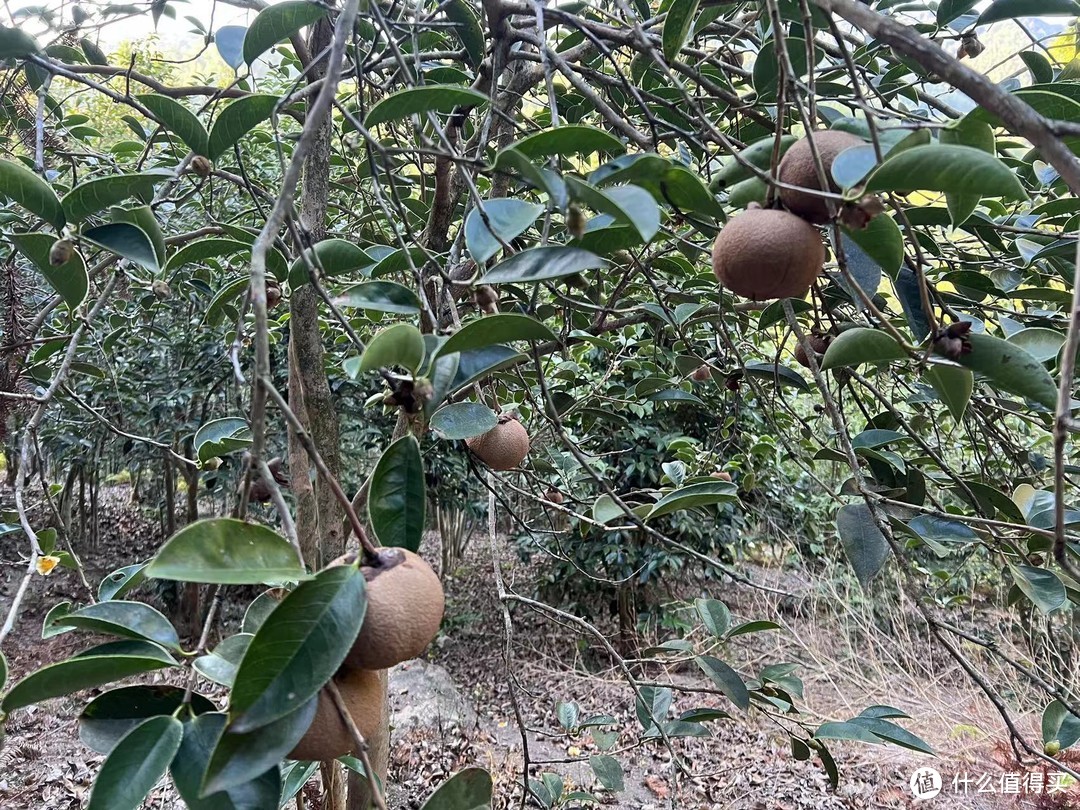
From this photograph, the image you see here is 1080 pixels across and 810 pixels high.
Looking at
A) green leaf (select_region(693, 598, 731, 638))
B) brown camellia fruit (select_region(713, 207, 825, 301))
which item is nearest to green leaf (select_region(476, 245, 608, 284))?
brown camellia fruit (select_region(713, 207, 825, 301))

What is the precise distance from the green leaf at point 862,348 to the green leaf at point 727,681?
490 mm

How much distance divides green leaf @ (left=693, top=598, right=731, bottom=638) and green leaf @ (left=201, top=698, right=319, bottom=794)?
841 millimetres

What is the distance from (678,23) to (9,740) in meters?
3.10

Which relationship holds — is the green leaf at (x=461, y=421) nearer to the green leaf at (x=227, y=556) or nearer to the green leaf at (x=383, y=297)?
the green leaf at (x=383, y=297)

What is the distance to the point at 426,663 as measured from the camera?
353 centimetres

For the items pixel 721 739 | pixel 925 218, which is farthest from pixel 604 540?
pixel 925 218

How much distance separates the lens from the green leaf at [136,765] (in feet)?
1.40

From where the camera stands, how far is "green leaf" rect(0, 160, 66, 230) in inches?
22.9

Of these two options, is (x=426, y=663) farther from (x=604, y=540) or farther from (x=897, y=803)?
(x=897, y=803)

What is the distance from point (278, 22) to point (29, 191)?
1.04 feet

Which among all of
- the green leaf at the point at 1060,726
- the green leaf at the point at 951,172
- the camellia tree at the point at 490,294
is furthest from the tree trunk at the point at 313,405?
the green leaf at the point at 1060,726

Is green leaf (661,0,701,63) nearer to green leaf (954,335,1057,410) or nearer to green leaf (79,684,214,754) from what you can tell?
green leaf (954,335,1057,410)

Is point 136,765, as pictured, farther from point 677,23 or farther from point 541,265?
point 677,23

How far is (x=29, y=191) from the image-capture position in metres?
0.59
